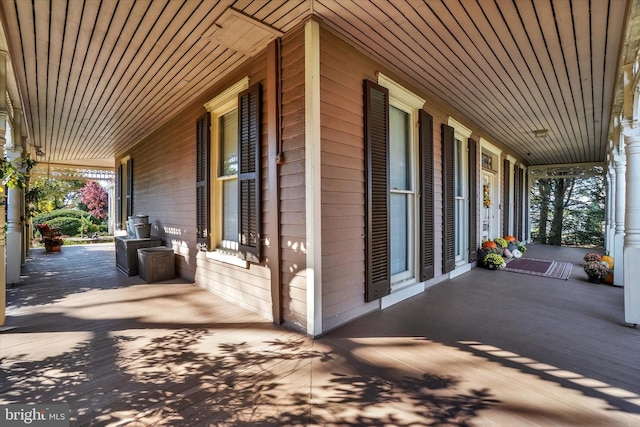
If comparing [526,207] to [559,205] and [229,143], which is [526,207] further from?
[229,143]

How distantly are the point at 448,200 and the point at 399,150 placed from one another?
1551 millimetres

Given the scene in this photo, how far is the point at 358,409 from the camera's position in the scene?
172 cm

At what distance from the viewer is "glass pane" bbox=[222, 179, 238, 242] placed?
13.2 ft

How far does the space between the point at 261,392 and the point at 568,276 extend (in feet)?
18.7

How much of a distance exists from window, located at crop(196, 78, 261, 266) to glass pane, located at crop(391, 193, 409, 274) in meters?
1.80

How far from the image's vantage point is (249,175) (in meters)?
Answer: 3.37

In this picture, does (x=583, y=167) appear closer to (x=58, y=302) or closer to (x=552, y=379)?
(x=552, y=379)

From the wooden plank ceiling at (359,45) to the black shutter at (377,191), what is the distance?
531 mm

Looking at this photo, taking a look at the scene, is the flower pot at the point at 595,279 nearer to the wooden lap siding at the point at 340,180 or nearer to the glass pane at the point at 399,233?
the glass pane at the point at 399,233

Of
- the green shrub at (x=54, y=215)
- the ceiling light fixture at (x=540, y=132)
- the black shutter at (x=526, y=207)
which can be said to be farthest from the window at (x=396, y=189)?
the green shrub at (x=54, y=215)

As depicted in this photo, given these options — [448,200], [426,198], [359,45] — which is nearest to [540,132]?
[448,200]

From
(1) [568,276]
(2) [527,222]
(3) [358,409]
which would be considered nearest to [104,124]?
(3) [358,409]

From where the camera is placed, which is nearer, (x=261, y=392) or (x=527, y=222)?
(x=261, y=392)

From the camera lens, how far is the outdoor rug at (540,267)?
17.5 ft
